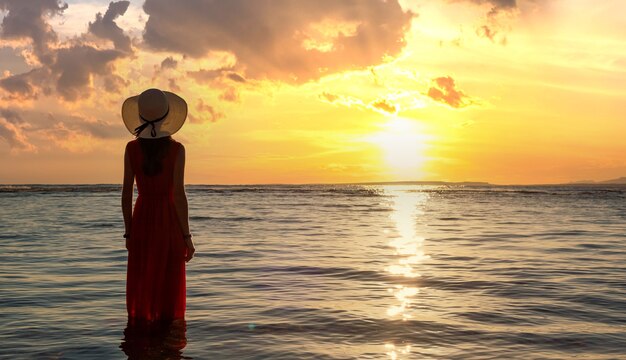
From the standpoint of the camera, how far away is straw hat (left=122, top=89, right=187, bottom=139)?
620cm

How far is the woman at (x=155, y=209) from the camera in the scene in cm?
622

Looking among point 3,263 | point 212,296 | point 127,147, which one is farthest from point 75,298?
point 3,263

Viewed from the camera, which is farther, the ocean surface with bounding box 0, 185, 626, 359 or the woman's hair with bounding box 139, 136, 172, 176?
the ocean surface with bounding box 0, 185, 626, 359

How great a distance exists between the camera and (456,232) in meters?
22.0

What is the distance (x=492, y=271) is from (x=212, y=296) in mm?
5526

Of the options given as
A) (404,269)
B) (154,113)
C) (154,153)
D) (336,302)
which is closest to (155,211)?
(154,153)

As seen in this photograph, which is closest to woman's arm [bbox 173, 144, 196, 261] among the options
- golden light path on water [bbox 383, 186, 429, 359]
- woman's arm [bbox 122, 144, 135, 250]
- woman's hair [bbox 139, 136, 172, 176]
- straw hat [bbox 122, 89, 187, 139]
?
woman's hair [bbox 139, 136, 172, 176]

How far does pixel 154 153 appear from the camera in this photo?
6215 mm

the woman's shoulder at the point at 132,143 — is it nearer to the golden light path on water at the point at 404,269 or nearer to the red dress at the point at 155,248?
the red dress at the point at 155,248

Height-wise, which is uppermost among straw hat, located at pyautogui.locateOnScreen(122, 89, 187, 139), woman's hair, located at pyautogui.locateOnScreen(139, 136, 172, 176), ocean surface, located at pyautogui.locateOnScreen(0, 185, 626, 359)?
straw hat, located at pyautogui.locateOnScreen(122, 89, 187, 139)

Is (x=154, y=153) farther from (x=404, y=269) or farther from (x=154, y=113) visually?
(x=404, y=269)

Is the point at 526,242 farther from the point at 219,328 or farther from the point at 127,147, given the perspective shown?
the point at 127,147

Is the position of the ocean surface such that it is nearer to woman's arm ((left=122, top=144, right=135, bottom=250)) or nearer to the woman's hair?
woman's arm ((left=122, top=144, right=135, bottom=250))

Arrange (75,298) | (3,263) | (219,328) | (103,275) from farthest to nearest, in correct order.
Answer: (3,263) → (103,275) → (75,298) → (219,328)
